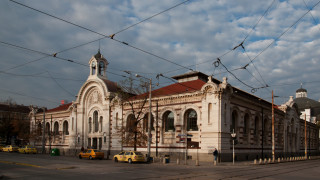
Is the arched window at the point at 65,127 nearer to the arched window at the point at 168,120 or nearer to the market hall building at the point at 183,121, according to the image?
the market hall building at the point at 183,121

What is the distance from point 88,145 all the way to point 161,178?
36.5 metres

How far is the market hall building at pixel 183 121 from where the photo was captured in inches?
1460

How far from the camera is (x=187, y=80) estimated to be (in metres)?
47.3

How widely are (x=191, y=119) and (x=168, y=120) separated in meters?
3.73

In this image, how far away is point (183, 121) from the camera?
39.6 metres

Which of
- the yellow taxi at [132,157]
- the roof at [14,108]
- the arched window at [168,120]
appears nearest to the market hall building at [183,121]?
the arched window at [168,120]

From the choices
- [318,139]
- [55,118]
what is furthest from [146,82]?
[318,139]

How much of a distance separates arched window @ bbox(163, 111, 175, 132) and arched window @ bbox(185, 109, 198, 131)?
230 centimetres

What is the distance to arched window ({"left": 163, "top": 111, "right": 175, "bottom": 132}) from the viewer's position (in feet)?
136

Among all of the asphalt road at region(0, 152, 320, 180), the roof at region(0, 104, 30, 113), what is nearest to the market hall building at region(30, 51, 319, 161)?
the asphalt road at region(0, 152, 320, 180)

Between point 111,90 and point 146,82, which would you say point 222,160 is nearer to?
point 146,82

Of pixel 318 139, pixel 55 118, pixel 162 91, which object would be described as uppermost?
pixel 162 91

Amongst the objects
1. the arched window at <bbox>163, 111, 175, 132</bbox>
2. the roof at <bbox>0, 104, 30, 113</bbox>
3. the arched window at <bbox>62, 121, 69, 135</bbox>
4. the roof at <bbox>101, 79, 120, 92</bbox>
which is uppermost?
the roof at <bbox>101, 79, 120, 92</bbox>

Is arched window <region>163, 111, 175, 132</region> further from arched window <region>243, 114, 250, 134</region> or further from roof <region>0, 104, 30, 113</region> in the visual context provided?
roof <region>0, 104, 30, 113</region>
